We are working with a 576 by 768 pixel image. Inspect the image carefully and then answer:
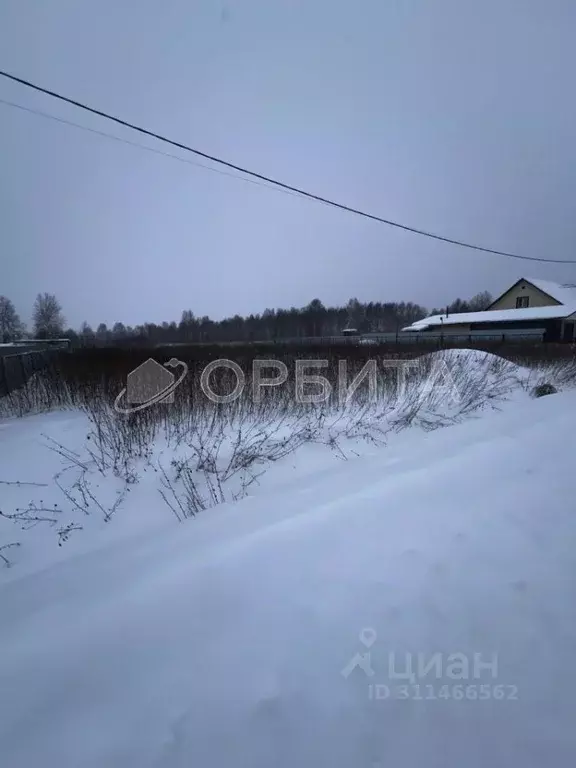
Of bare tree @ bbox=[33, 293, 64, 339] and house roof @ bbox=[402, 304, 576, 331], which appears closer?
house roof @ bbox=[402, 304, 576, 331]

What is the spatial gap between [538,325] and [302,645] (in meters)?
34.5

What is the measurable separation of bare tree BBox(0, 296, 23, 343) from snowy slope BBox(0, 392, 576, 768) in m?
60.1

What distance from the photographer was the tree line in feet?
140

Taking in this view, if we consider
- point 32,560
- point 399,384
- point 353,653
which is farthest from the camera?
point 399,384

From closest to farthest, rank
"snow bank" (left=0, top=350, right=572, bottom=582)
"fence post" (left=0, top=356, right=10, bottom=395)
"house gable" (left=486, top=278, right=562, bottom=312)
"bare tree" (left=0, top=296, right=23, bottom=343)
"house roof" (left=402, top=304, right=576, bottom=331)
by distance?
"snow bank" (left=0, top=350, right=572, bottom=582)
"fence post" (left=0, top=356, right=10, bottom=395)
"house roof" (left=402, top=304, right=576, bottom=331)
"house gable" (left=486, top=278, right=562, bottom=312)
"bare tree" (left=0, top=296, right=23, bottom=343)

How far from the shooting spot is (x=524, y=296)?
3319cm

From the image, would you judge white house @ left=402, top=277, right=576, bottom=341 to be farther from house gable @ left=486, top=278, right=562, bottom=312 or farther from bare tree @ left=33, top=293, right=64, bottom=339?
bare tree @ left=33, top=293, right=64, bottom=339

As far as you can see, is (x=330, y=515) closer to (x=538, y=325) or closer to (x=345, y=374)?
(x=345, y=374)

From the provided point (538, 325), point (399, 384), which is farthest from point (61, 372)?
point (538, 325)

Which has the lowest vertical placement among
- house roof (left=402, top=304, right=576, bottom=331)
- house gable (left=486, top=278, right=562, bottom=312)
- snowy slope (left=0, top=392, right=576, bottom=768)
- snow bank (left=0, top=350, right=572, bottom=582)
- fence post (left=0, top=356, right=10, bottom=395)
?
snow bank (left=0, top=350, right=572, bottom=582)

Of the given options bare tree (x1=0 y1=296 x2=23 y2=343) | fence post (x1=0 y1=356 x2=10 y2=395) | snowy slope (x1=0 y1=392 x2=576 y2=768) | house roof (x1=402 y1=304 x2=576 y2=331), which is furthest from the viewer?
bare tree (x1=0 y1=296 x2=23 y2=343)

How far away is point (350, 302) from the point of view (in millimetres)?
72688

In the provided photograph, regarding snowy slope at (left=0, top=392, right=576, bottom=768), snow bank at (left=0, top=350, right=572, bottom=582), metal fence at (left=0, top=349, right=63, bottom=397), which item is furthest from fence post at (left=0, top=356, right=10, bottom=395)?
snowy slope at (left=0, top=392, right=576, bottom=768)

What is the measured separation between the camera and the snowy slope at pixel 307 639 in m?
1.18
